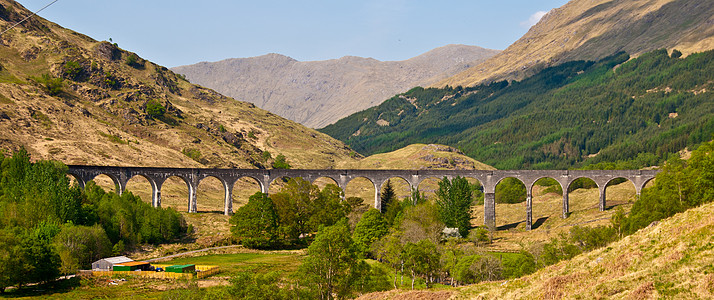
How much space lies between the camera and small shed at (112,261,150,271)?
208 feet

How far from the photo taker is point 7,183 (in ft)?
260

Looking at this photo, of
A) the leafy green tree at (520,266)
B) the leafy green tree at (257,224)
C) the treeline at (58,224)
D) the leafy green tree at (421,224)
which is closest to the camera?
the leafy green tree at (520,266)

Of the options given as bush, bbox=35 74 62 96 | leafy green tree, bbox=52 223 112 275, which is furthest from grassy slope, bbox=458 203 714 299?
bush, bbox=35 74 62 96

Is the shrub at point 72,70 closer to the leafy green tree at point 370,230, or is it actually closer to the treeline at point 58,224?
the treeline at point 58,224

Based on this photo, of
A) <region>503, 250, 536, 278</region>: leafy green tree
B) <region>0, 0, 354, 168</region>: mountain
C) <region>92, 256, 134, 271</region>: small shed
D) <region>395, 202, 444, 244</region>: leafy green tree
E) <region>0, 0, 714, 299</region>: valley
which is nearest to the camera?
<region>0, 0, 714, 299</region>: valley

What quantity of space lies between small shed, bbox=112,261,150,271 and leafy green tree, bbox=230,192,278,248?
2322 cm

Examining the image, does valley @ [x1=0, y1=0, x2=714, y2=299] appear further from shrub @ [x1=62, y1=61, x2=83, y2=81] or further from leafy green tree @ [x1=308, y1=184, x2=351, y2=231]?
shrub @ [x1=62, y1=61, x2=83, y2=81]

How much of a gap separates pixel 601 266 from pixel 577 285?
235 centimetres

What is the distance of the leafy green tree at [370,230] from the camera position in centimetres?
7631

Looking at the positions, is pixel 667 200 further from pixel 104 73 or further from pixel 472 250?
pixel 104 73

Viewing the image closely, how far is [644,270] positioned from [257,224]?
71.0 m

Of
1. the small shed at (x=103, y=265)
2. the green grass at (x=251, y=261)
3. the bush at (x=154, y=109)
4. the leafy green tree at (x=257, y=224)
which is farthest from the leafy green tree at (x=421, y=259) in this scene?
the bush at (x=154, y=109)

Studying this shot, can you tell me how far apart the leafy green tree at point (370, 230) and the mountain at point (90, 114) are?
240ft

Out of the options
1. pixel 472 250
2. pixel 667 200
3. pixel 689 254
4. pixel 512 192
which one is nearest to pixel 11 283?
pixel 472 250
